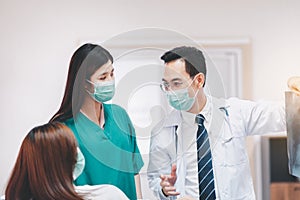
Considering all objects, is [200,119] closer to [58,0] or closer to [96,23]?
[96,23]

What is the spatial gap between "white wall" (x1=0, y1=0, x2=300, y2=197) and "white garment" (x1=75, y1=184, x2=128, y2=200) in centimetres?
33

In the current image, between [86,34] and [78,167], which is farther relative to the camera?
[86,34]

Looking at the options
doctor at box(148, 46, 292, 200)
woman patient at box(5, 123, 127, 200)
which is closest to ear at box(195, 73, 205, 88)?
doctor at box(148, 46, 292, 200)

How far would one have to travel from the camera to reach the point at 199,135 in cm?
209

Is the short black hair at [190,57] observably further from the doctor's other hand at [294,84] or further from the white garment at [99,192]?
the white garment at [99,192]

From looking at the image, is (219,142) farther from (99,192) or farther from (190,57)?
(99,192)

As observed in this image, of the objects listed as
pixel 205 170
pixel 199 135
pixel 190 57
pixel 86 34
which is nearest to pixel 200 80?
pixel 190 57

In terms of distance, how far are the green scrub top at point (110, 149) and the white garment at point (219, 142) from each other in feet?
0.29

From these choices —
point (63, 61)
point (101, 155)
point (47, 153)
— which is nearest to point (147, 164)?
point (101, 155)

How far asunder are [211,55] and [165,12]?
10.7 inches

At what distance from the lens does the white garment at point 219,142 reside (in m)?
2.06

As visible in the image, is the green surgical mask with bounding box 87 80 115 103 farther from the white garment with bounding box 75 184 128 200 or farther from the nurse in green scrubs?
the white garment with bounding box 75 184 128 200

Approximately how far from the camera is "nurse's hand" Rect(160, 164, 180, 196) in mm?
2051

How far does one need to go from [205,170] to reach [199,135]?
15 cm
